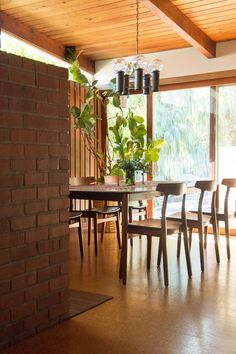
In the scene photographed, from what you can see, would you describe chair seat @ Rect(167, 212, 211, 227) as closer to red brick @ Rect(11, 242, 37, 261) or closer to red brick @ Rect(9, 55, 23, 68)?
red brick @ Rect(11, 242, 37, 261)

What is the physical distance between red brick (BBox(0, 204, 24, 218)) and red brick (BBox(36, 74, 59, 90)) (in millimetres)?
718

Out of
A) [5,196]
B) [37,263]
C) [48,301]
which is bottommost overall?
[48,301]

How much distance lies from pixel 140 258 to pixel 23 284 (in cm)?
222

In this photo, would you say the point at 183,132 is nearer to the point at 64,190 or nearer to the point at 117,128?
the point at 117,128

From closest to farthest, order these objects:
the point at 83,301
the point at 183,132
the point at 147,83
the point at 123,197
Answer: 1. the point at 83,301
2. the point at 123,197
3. the point at 147,83
4. the point at 183,132

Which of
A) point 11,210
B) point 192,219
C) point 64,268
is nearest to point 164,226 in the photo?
point 192,219

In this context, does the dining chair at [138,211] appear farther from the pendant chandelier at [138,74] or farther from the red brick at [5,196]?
the red brick at [5,196]

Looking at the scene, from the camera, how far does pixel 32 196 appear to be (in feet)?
8.00

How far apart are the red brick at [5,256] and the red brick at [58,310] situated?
493 mm

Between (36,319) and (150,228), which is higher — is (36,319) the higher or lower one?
the lower one

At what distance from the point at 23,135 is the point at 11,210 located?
424 mm

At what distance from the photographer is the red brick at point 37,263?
2.41 meters

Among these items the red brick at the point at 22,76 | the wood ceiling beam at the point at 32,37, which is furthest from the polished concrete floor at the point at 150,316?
the wood ceiling beam at the point at 32,37

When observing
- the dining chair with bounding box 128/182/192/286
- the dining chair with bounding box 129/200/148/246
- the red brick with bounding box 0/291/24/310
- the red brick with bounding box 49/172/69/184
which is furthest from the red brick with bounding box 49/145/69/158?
the dining chair with bounding box 129/200/148/246
